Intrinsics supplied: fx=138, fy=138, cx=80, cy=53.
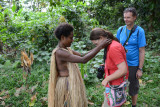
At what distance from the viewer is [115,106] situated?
1.65 meters

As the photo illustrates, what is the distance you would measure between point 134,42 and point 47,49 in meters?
3.75

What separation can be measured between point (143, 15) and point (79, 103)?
5.76 m

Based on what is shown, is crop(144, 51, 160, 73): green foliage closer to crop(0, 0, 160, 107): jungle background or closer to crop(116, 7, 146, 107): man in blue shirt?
crop(0, 0, 160, 107): jungle background

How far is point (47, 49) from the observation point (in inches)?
207

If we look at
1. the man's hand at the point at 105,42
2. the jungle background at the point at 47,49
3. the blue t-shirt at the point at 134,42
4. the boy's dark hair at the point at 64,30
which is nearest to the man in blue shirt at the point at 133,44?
the blue t-shirt at the point at 134,42

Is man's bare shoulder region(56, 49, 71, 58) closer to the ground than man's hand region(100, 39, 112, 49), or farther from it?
closer to the ground

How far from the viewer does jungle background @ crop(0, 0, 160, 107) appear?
307 cm

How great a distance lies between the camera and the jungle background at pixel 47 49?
3070 millimetres

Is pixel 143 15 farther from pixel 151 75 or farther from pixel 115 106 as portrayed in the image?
pixel 115 106

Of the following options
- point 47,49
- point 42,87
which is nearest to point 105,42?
point 42,87

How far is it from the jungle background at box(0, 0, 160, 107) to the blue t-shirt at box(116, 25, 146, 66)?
1.04m

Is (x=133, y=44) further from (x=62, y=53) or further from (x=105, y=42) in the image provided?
(x=62, y=53)

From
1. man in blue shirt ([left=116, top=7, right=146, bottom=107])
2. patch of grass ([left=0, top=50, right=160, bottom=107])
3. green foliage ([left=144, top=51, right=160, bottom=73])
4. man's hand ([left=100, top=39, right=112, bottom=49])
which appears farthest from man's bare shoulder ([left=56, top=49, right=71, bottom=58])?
green foliage ([left=144, top=51, right=160, bottom=73])

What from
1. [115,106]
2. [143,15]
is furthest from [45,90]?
[143,15]
